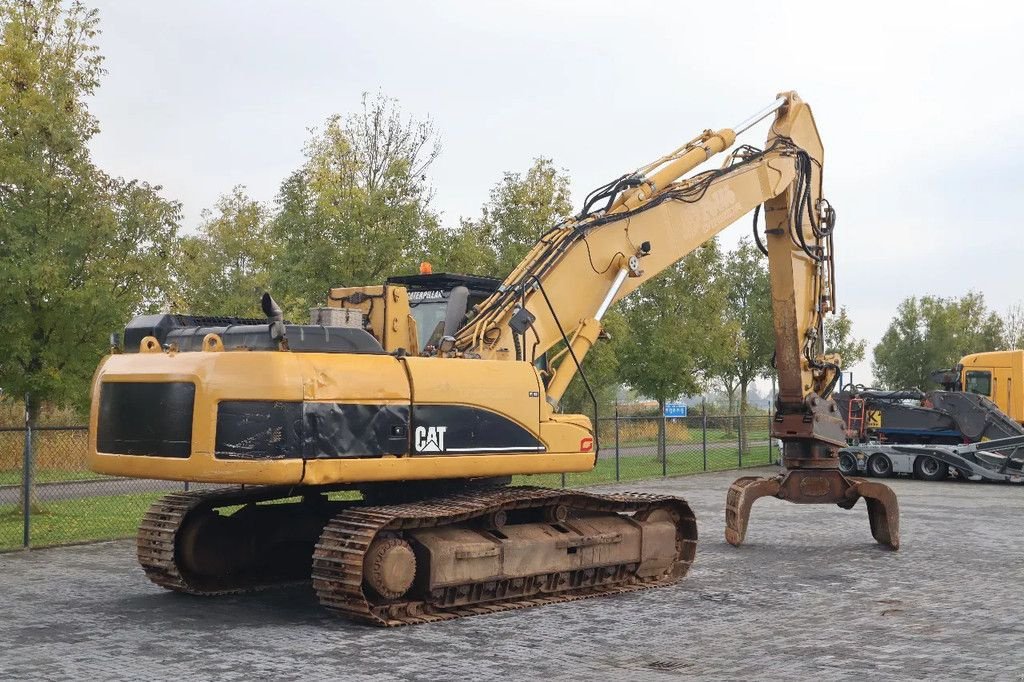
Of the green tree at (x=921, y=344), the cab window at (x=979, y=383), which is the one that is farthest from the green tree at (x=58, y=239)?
the green tree at (x=921, y=344)

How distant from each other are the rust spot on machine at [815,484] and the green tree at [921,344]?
126ft

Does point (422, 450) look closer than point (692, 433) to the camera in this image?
Yes

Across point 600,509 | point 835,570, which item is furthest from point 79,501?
point 835,570

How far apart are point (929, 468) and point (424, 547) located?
20936 mm

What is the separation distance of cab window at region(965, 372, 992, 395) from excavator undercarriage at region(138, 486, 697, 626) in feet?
73.7

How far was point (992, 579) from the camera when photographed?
1258 centimetres

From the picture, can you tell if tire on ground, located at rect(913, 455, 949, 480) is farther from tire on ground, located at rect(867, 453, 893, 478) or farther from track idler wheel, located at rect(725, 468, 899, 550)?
track idler wheel, located at rect(725, 468, 899, 550)

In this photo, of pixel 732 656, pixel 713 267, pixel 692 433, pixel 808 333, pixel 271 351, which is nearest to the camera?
pixel 732 656

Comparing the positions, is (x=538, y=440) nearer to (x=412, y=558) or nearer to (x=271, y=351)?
(x=412, y=558)

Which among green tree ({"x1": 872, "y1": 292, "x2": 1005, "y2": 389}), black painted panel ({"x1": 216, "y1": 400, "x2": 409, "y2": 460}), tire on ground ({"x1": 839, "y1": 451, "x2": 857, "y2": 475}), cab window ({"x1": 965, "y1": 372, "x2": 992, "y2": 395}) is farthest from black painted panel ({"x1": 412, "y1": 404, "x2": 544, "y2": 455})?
green tree ({"x1": 872, "y1": 292, "x2": 1005, "y2": 389})

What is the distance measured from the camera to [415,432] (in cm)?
1027

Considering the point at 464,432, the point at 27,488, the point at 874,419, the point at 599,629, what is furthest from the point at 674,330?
the point at 599,629

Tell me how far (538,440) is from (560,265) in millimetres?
2031

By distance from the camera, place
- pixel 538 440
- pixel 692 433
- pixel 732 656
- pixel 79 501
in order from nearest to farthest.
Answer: pixel 732 656
pixel 538 440
pixel 79 501
pixel 692 433
